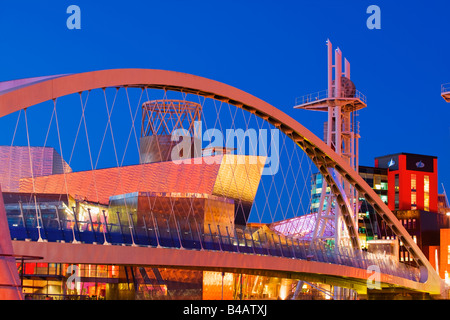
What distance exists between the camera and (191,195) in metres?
48.4

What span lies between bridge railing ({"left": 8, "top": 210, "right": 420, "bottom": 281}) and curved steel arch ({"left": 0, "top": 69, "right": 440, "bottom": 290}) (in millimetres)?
4198

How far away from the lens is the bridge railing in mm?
24422

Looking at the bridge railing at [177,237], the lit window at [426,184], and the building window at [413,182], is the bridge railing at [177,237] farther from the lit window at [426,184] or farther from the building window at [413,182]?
the lit window at [426,184]

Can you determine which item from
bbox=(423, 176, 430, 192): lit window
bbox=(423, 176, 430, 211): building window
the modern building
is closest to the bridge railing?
the modern building

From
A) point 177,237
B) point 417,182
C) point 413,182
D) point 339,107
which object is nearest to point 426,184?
point 417,182

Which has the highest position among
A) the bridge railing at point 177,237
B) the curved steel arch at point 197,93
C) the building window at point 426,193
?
the building window at point 426,193

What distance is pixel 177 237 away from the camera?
29547 mm

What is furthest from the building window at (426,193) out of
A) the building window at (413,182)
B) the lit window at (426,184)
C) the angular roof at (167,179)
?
the angular roof at (167,179)

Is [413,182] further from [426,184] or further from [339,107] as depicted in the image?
[339,107]

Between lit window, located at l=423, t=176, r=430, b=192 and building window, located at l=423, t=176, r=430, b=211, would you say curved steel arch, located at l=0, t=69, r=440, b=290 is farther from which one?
lit window, located at l=423, t=176, r=430, b=192

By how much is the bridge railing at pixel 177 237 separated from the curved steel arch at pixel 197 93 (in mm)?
4198

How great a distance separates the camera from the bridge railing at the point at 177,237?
2442 cm
